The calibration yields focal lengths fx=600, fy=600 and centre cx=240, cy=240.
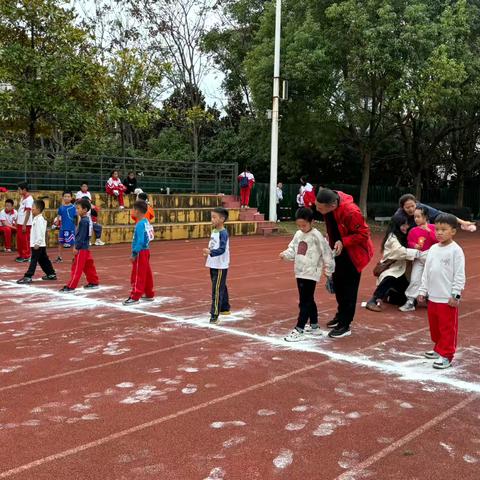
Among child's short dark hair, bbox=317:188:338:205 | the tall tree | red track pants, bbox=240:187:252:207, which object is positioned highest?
the tall tree

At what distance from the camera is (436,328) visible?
18.7 feet

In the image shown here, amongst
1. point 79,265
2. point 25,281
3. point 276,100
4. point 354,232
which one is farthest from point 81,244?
point 276,100

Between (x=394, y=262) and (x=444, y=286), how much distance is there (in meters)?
3.00

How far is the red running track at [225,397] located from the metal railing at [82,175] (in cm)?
1169

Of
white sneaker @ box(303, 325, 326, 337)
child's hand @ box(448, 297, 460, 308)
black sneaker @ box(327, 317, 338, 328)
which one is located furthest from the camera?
black sneaker @ box(327, 317, 338, 328)

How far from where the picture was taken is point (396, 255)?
8.38m

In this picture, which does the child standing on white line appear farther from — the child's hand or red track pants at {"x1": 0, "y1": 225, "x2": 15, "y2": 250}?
red track pants at {"x1": 0, "y1": 225, "x2": 15, "y2": 250}

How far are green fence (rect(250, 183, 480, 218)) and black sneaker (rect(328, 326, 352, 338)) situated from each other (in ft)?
70.5

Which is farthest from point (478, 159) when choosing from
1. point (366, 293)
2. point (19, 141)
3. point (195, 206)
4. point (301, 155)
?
point (366, 293)

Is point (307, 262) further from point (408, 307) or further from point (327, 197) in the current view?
point (408, 307)

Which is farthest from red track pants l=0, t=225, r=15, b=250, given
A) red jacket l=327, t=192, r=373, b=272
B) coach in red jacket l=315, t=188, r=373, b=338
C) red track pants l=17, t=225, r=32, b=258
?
red jacket l=327, t=192, r=373, b=272

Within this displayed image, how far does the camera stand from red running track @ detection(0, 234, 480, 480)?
3664mm

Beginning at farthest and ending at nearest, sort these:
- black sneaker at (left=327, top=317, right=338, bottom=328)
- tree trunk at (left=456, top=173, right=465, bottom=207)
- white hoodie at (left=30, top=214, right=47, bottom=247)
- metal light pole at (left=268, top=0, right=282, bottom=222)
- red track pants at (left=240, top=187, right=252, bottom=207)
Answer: tree trunk at (left=456, top=173, right=465, bottom=207) → red track pants at (left=240, top=187, right=252, bottom=207) → metal light pole at (left=268, top=0, right=282, bottom=222) → white hoodie at (left=30, top=214, right=47, bottom=247) → black sneaker at (left=327, top=317, right=338, bottom=328)

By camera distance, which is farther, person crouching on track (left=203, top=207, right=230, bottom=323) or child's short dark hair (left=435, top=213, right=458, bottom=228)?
person crouching on track (left=203, top=207, right=230, bottom=323)
